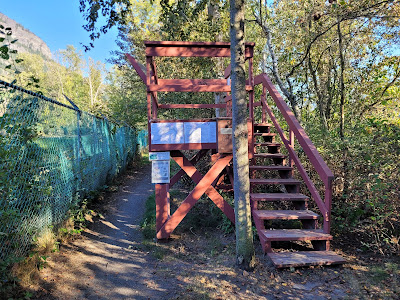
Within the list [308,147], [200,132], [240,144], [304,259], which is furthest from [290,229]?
[200,132]

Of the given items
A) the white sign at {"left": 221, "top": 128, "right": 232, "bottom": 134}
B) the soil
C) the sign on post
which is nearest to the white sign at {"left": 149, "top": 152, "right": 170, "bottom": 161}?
the sign on post

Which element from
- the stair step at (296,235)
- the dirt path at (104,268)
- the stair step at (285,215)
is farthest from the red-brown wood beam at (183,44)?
the dirt path at (104,268)

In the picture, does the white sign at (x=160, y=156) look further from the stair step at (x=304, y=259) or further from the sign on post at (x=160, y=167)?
the stair step at (x=304, y=259)

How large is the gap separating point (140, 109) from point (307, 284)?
13.9 m

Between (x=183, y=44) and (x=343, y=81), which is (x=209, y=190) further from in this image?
(x=343, y=81)

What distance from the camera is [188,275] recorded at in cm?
364

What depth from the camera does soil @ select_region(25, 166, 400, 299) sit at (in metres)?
3.13

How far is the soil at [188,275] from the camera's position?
10.3 feet

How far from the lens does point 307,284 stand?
3277 mm

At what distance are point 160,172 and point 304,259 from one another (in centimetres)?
257

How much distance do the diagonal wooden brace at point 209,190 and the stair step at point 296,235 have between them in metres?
0.82

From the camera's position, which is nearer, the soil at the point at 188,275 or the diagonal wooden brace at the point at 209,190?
the soil at the point at 188,275

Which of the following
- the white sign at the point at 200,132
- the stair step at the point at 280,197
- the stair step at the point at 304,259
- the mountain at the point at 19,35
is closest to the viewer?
the mountain at the point at 19,35

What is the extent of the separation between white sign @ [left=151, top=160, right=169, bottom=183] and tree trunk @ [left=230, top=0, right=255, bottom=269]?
1474mm
